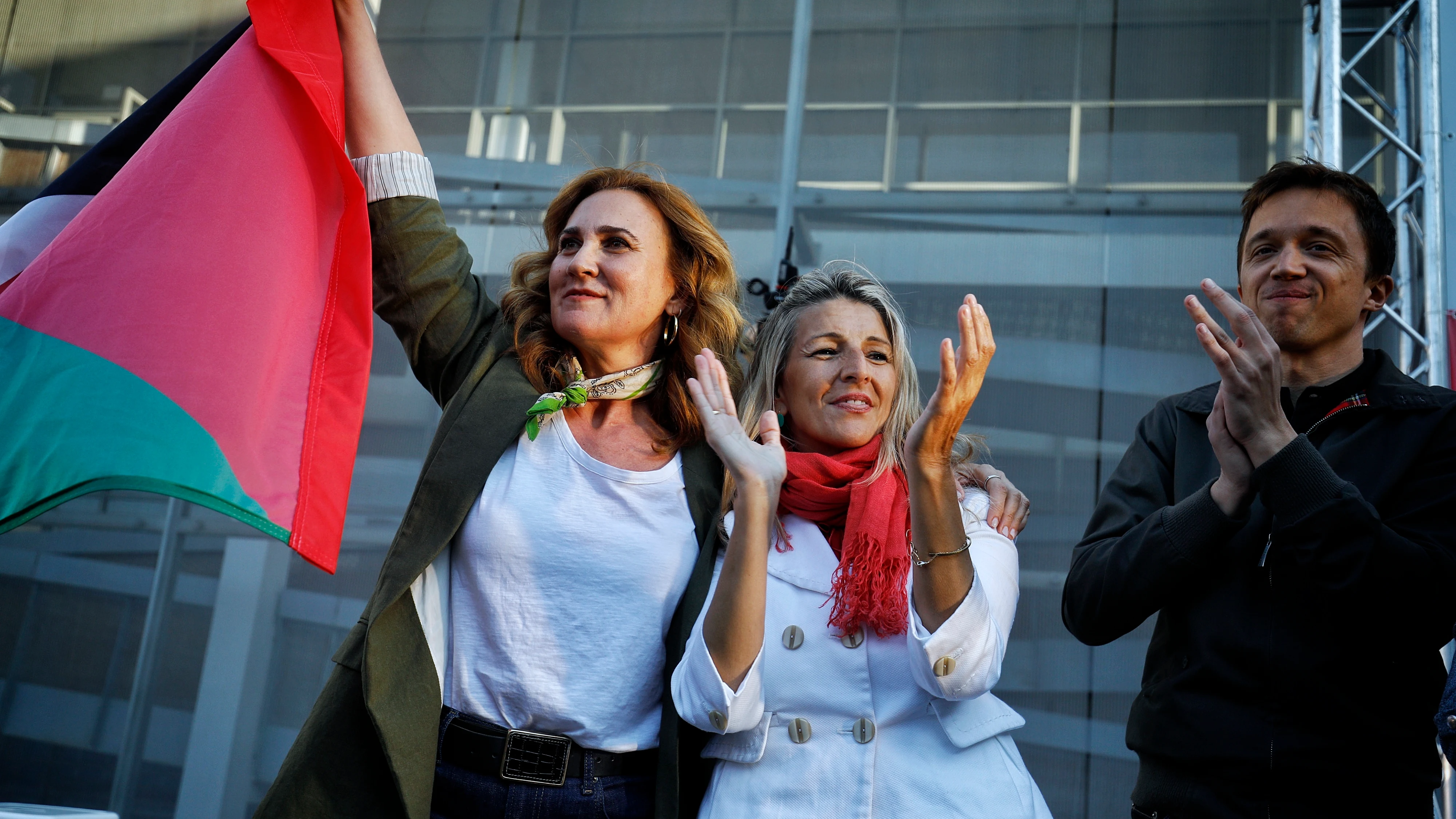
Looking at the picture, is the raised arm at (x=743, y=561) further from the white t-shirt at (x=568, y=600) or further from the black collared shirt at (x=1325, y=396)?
the black collared shirt at (x=1325, y=396)

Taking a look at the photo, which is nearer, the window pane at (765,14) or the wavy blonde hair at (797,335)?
the wavy blonde hair at (797,335)

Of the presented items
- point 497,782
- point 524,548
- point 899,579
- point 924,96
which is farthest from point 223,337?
point 924,96

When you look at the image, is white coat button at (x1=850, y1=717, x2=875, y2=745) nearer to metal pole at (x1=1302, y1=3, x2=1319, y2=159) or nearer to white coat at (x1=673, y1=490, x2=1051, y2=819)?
white coat at (x1=673, y1=490, x2=1051, y2=819)

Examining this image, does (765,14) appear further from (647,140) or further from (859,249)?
(859,249)

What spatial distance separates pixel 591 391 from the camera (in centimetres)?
208

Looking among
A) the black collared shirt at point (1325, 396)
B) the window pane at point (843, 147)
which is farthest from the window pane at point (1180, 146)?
the black collared shirt at point (1325, 396)

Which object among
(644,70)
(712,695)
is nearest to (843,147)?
(644,70)

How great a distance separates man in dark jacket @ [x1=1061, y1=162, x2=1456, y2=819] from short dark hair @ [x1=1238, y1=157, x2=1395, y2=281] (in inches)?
1.6

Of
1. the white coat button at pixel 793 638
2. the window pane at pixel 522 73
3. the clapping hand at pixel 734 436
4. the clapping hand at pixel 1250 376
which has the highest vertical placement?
A: the window pane at pixel 522 73

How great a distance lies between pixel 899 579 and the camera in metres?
1.84

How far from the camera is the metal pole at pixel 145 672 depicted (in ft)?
12.7

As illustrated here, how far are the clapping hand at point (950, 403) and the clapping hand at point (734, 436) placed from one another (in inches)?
9.2

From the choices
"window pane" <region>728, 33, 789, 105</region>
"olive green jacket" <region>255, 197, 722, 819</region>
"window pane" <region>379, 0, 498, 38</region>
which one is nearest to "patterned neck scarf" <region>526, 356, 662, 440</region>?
"olive green jacket" <region>255, 197, 722, 819</region>

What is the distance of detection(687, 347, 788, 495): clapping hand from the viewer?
1787 millimetres
